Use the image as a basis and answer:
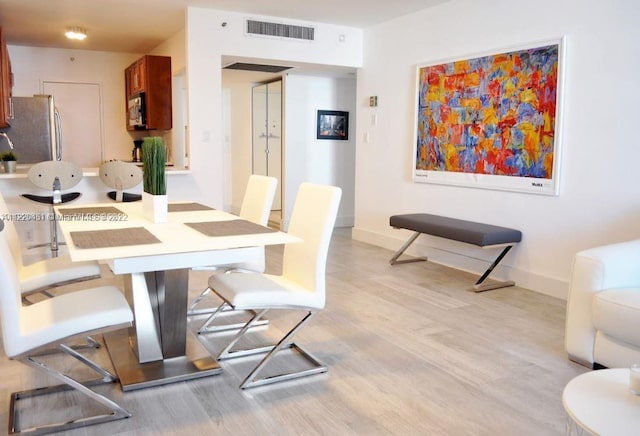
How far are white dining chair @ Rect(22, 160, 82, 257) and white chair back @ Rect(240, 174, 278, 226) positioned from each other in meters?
2.02

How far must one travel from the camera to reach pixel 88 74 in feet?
25.1

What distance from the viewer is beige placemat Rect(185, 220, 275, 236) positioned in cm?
252

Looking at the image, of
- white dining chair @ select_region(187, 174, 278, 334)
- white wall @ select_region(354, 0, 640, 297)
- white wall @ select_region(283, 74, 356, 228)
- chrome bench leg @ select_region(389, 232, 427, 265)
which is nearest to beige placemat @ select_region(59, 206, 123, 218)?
white dining chair @ select_region(187, 174, 278, 334)

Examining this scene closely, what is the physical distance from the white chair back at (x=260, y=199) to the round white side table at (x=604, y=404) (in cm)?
205

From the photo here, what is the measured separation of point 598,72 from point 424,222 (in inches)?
69.3

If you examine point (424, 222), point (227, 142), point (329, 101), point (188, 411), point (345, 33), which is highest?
point (345, 33)

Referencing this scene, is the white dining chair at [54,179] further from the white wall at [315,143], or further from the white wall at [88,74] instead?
the white wall at [88,74]

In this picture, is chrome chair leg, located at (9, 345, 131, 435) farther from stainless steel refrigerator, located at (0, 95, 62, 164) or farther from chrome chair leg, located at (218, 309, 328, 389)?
stainless steel refrigerator, located at (0, 95, 62, 164)

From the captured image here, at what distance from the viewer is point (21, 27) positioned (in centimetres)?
605

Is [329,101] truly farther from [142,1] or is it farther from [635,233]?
[635,233]

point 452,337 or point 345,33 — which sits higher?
point 345,33

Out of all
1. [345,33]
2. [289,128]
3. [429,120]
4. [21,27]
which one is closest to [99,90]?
[21,27]

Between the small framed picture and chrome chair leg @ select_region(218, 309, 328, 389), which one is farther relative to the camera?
the small framed picture

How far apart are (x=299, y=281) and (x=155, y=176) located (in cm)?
92
